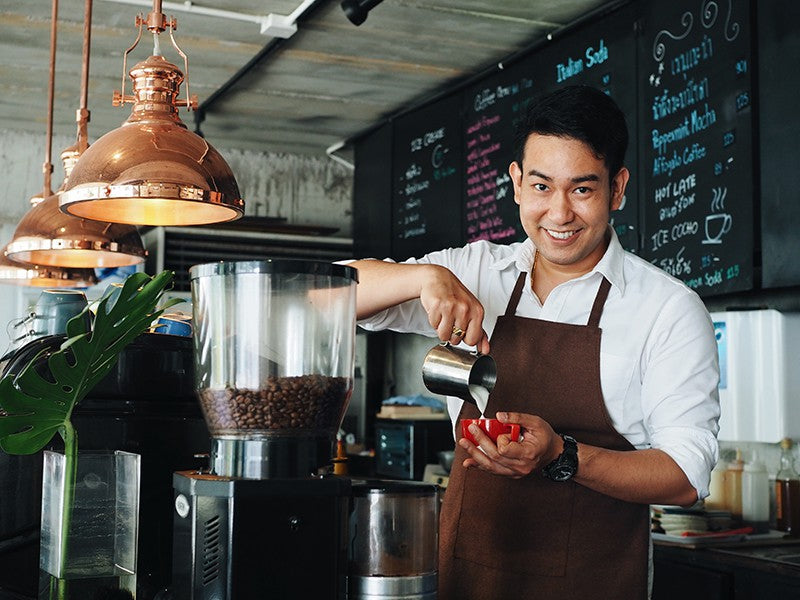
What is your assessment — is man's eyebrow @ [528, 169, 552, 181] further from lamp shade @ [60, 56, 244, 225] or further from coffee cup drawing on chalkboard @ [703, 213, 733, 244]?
coffee cup drawing on chalkboard @ [703, 213, 733, 244]

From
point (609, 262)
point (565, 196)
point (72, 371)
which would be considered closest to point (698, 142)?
point (609, 262)

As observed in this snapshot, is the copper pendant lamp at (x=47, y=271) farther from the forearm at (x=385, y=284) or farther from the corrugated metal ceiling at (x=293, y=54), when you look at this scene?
the forearm at (x=385, y=284)

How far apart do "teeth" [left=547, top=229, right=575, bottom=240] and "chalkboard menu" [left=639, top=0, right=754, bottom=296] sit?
142cm

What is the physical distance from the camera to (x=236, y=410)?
4.90 feet

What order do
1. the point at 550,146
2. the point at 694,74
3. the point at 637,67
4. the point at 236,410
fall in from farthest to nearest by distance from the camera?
the point at 637,67 < the point at 694,74 < the point at 550,146 < the point at 236,410

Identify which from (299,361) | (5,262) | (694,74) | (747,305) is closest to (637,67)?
(694,74)

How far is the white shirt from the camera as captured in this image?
77.2 inches

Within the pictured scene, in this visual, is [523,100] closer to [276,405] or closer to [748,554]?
[748,554]

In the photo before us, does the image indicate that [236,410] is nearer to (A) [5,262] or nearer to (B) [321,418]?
(B) [321,418]

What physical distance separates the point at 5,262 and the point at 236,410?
8.22ft

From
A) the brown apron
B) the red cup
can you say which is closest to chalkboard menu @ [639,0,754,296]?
the brown apron

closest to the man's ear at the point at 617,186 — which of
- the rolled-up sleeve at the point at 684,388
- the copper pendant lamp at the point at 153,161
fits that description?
the rolled-up sleeve at the point at 684,388

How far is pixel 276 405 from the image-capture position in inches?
58.5

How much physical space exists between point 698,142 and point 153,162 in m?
2.17
